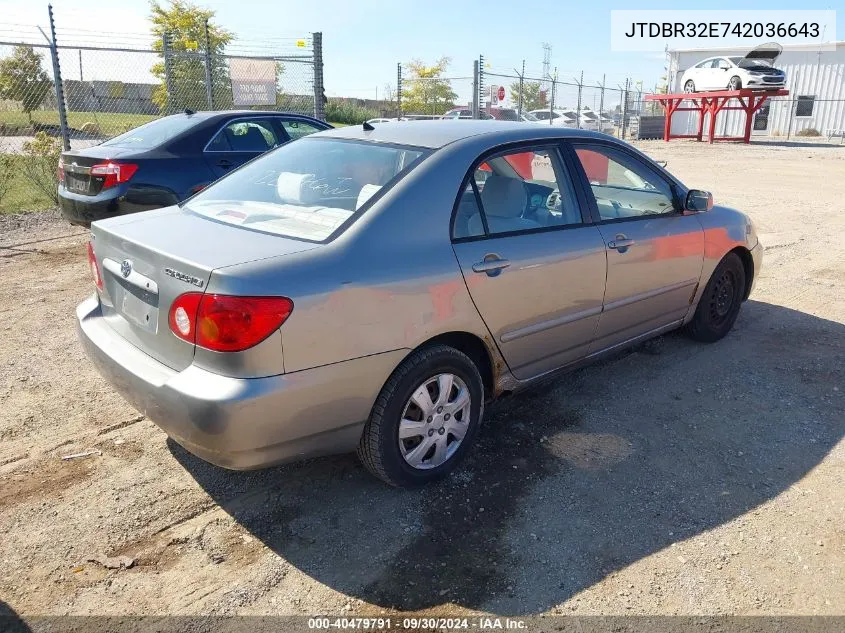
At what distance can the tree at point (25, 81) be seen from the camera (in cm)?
1421

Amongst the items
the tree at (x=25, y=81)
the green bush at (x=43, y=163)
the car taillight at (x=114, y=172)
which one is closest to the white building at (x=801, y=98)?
the tree at (x=25, y=81)

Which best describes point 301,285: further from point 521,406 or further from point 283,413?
point 521,406

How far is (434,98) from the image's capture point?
31297 millimetres

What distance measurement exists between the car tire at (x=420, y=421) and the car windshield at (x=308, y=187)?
0.70 m

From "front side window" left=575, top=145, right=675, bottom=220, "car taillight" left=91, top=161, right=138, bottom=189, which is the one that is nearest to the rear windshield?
"car taillight" left=91, top=161, right=138, bottom=189

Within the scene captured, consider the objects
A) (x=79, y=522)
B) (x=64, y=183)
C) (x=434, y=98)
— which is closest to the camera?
(x=79, y=522)

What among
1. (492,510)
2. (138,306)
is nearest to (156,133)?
(138,306)

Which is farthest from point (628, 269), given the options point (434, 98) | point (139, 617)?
point (434, 98)

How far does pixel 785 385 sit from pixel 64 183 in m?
6.94

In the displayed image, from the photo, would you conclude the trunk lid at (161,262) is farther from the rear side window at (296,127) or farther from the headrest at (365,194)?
the rear side window at (296,127)

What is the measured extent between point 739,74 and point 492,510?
27.6 metres

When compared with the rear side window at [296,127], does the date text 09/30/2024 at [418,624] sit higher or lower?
lower

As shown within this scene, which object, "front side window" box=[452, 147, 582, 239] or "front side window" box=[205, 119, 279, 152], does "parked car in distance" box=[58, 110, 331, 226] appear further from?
"front side window" box=[452, 147, 582, 239]

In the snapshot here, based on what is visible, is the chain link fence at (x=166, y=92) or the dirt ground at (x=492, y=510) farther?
the chain link fence at (x=166, y=92)
